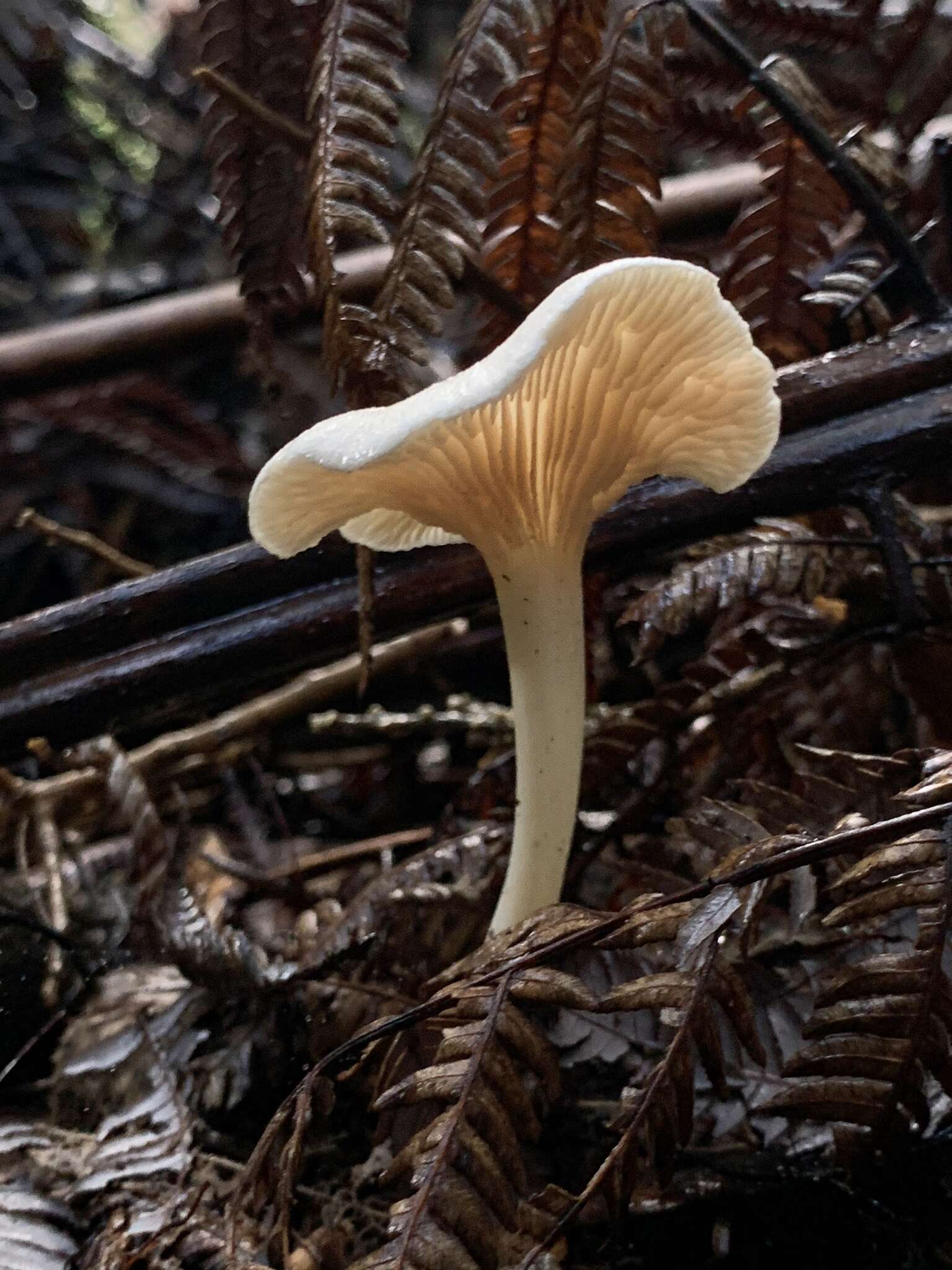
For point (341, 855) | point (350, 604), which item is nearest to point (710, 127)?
point (350, 604)

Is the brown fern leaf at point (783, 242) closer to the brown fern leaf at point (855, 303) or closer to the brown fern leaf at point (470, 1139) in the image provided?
the brown fern leaf at point (855, 303)

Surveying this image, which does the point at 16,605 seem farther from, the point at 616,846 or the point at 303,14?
the point at 616,846

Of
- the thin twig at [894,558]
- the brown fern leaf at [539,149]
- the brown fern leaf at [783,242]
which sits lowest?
the thin twig at [894,558]

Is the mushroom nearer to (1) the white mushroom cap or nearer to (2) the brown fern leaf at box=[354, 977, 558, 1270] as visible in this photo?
(1) the white mushroom cap

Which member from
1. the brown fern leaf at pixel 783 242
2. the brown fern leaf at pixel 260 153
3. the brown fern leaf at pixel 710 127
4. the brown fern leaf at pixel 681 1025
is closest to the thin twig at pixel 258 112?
the brown fern leaf at pixel 260 153

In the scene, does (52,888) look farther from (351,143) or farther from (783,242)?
(783,242)

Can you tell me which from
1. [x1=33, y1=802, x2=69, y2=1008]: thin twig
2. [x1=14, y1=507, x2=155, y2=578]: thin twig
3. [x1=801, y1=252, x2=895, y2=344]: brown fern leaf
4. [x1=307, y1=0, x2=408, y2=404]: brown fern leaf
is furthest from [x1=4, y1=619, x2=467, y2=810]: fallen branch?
[x1=801, y1=252, x2=895, y2=344]: brown fern leaf
